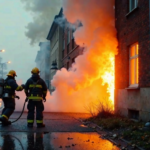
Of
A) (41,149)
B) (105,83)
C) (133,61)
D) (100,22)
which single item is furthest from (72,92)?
(41,149)

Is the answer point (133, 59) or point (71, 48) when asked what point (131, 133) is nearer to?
point (133, 59)

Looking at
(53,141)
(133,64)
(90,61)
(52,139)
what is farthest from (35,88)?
(90,61)

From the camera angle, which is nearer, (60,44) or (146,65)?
(146,65)

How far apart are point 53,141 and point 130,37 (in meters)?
6.00

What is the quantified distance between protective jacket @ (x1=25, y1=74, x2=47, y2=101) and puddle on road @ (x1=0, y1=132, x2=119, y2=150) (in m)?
1.58

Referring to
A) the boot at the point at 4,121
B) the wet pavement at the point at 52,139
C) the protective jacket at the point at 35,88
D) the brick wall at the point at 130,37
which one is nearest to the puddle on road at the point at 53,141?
the wet pavement at the point at 52,139

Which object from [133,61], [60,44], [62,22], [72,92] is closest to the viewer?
[133,61]

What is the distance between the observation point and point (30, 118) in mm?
8680

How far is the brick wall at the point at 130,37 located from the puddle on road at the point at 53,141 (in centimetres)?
347

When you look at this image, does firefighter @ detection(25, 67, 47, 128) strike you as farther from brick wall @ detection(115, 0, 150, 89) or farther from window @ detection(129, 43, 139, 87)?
window @ detection(129, 43, 139, 87)

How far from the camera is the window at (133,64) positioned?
10836mm

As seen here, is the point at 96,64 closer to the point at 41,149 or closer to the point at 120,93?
the point at 120,93

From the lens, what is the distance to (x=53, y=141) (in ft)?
21.1

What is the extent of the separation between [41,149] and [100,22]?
29.6 feet
